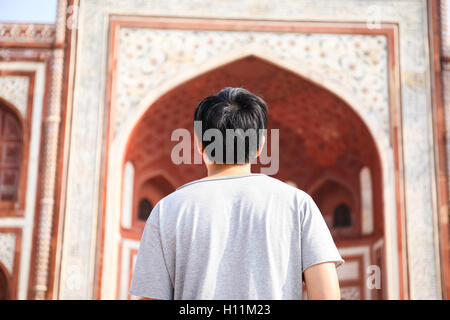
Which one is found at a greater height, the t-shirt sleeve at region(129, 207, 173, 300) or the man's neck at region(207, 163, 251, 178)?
the man's neck at region(207, 163, 251, 178)

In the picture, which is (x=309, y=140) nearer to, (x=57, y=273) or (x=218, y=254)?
(x=57, y=273)

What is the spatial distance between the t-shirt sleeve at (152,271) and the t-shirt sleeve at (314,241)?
233mm

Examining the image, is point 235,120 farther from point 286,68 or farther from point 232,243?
point 286,68

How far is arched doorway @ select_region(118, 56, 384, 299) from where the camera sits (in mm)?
6801

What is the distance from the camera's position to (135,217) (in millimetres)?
7383

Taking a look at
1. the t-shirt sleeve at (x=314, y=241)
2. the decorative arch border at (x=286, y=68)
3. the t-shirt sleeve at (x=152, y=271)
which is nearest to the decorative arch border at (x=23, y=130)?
the decorative arch border at (x=286, y=68)

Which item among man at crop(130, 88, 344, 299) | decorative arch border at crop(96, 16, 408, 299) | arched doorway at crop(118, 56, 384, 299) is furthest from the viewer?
arched doorway at crop(118, 56, 384, 299)

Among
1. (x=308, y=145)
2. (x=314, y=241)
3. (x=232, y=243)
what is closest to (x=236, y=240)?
(x=232, y=243)

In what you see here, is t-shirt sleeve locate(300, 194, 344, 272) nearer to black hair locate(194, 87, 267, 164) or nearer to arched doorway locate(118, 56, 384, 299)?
black hair locate(194, 87, 267, 164)

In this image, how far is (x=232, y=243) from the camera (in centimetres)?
96

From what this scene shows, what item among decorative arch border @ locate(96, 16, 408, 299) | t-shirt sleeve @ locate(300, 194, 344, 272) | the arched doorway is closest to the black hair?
t-shirt sleeve @ locate(300, 194, 344, 272)

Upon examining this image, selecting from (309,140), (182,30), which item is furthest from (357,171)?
(182,30)

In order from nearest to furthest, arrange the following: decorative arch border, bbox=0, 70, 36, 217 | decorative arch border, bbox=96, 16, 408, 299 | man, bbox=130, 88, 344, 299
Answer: man, bbox=130, 88, 344, 299, decorative arch border, bbox=96, 16, 408, 299, decorative arch border, bbox=0, 70, 36, 217

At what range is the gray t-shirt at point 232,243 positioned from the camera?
3.09 ft
